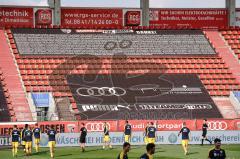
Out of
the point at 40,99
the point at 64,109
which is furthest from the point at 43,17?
the point at 64,109

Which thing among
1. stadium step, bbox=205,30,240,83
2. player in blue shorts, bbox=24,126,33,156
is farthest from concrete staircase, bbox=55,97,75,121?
stadium step, bbox=205,30,240,83

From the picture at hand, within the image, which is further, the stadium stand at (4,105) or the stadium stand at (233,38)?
the stadium stand at (233,38)

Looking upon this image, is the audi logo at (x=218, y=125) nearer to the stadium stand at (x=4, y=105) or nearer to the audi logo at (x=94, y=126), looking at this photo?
the audi logo at (x=94, y=126)

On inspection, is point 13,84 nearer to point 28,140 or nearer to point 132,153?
point 28,140

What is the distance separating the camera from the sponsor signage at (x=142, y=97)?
52.2 m

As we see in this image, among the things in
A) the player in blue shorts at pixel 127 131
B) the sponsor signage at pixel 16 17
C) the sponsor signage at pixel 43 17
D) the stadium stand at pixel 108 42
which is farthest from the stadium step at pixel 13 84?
the player in blue shorts at pixel 127 131

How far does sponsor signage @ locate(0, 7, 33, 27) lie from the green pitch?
78.2 feet

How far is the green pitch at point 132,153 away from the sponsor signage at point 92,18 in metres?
24.6

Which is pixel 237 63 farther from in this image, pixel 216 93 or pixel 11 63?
pixel 11 63

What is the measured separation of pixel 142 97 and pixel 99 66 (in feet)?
20.2

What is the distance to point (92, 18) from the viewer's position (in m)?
65.3

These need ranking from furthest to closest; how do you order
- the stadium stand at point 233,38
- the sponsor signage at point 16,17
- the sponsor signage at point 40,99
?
1. the stadium stand at point 233,38
2. the sponsor signage at point 16,17
3. the sponsor signage at point 40,99

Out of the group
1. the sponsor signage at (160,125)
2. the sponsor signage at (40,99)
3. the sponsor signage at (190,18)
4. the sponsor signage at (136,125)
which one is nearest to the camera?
the sponsor signage at (136,125)

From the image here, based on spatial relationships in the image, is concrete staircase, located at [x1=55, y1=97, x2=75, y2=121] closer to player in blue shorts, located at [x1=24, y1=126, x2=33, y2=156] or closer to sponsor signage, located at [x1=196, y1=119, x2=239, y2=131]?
sponsor signage, located at [x1=196, y1=119, x2=239, y2=131]
